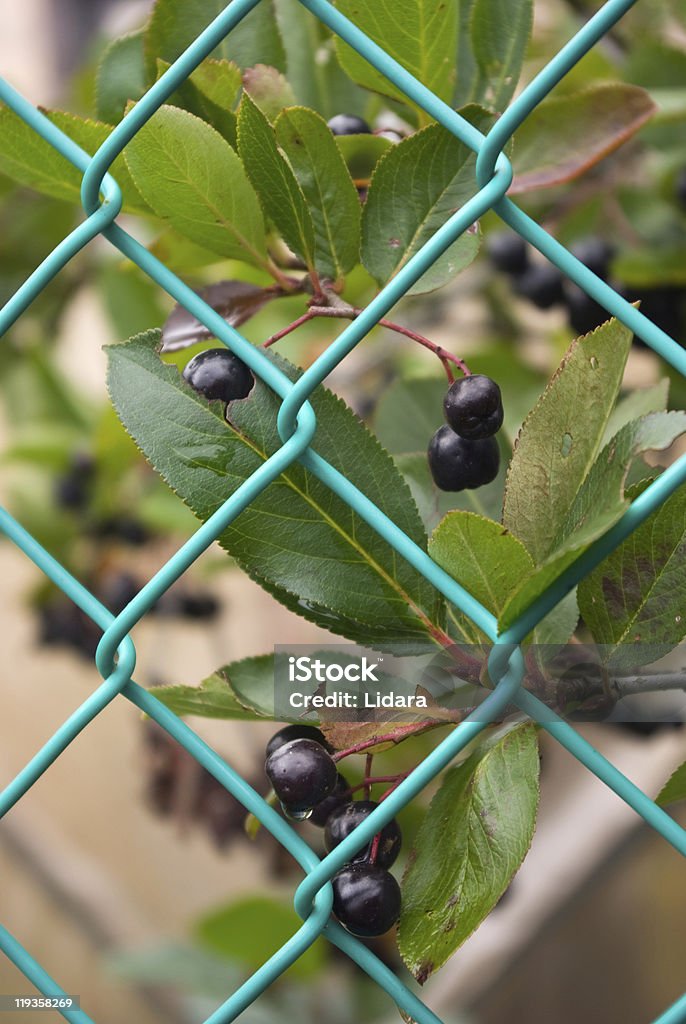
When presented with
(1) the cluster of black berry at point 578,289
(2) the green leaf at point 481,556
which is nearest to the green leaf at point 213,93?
(2) the green leaf at point 481,556

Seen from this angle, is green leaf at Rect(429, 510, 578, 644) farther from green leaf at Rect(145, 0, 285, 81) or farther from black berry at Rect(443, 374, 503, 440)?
green leaf at Rect(145, 0, 285, 81)

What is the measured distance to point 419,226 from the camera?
0.43 metres

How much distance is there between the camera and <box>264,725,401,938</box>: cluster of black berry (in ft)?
1.29

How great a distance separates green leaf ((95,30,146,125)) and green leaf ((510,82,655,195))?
21 cm

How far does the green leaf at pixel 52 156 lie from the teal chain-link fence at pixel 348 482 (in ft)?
0.09

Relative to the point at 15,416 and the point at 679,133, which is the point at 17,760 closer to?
the point at 15,416

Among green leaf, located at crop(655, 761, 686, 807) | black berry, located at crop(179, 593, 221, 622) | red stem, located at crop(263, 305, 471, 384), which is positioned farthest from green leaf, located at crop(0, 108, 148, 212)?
black berry, located at crop(179, 593, 221, 622)

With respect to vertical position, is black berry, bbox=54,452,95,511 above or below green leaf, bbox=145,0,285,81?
below

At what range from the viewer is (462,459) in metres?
0.43

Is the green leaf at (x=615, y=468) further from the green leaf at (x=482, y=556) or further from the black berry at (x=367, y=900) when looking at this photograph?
the black berry at (x=367, y=900)

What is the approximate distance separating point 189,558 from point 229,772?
9 centimetres

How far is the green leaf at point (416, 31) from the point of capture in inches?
16.9

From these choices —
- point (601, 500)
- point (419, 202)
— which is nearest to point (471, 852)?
point (601, 500)

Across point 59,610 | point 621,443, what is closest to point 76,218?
point 59,610
